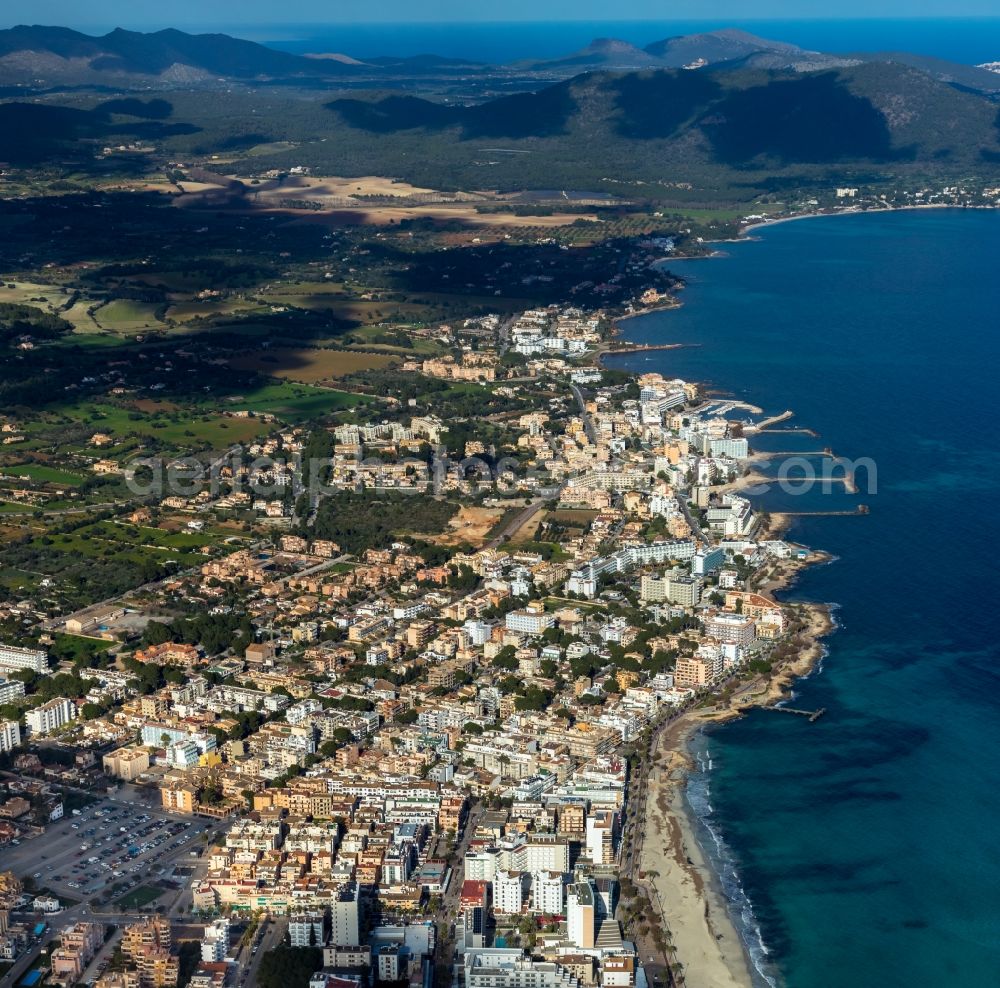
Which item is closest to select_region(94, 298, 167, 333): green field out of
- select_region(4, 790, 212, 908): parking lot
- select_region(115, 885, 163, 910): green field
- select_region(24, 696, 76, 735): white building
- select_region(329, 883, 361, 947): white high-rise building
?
select_region(24, 696, 76, 735): white building

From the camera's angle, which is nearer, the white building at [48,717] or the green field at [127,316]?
the white building at [48,717]

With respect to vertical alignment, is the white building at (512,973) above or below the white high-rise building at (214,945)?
above

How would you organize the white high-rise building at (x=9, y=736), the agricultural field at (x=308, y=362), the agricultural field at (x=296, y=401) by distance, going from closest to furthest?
1. the white high-rise building at (x=9, y=736)
2. the agricultural field at (x=296, y=401)
3. the agricultural field at (x=308, y=362)

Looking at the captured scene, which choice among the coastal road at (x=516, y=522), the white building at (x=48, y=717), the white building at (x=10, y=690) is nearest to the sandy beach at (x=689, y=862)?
the coastal road at (x=516, y=522)

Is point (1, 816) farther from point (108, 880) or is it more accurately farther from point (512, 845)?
point (512, 845)

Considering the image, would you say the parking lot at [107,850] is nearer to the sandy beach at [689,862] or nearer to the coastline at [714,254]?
the sandy beach at [689,862]

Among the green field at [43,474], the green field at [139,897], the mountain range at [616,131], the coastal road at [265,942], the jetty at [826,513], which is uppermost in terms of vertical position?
the mountain range at [616,131]

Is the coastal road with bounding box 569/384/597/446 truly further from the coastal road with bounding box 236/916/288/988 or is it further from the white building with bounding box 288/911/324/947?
the white building with bounding box 288/911/324/947

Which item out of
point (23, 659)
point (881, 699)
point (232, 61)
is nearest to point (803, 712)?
point (881, 699)
